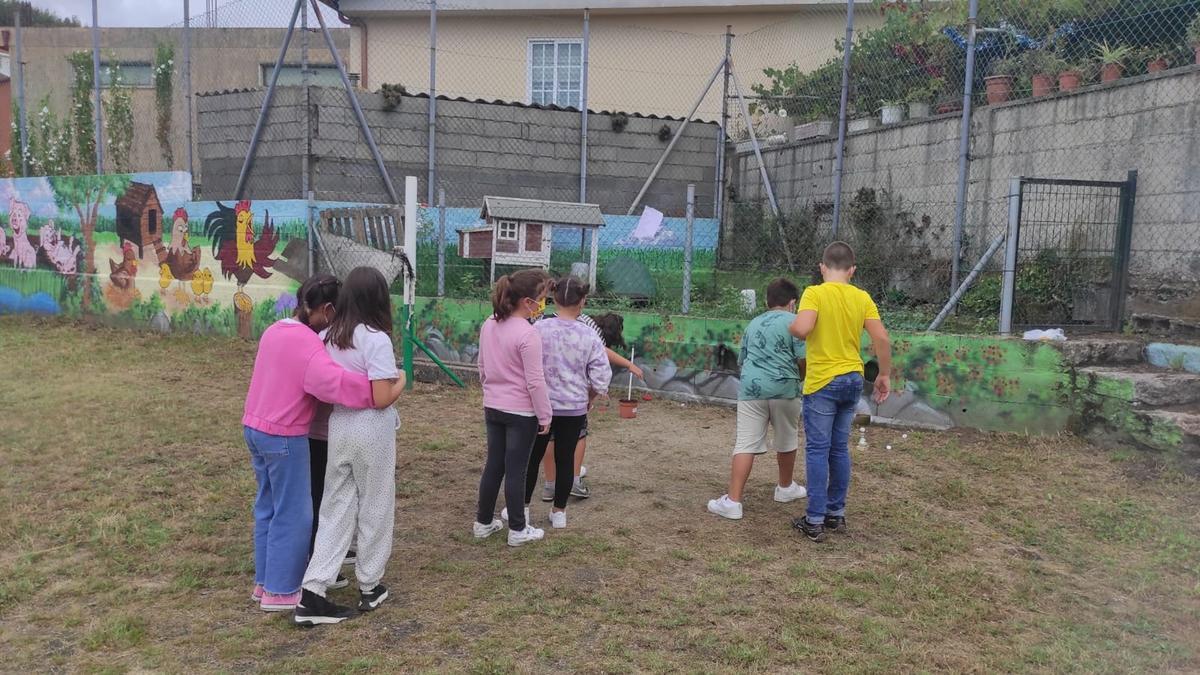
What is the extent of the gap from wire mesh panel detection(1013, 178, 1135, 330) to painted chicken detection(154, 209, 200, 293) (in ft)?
30.9

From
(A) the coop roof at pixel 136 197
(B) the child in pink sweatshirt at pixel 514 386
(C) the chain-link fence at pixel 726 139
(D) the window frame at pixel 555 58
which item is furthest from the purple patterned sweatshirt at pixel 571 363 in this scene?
(D) the window frame at pixel 555 58

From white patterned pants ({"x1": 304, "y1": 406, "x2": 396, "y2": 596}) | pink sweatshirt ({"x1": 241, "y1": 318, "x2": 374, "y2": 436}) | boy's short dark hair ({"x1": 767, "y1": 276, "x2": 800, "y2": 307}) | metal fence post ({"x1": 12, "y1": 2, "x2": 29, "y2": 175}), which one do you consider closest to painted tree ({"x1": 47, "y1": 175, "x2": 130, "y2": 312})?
metal fence post ({"x1": 12, "y1": 2, "x2": 29, "y2": 175})

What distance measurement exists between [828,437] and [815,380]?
1.02ft

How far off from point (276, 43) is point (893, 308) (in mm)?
10083

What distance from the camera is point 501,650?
3.25 meters

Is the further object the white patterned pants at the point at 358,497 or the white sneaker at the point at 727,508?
the white sneaker at the point at 727,508

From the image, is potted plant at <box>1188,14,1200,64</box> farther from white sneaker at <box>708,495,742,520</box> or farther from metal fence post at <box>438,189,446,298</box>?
metal fence post at <box>438,189,446,298</box>

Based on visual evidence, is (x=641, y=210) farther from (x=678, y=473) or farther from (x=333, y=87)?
(x=678, y=473)

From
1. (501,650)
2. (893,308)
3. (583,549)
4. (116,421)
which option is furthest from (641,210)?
(501,650)

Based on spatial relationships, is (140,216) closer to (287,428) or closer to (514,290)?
(514,290)

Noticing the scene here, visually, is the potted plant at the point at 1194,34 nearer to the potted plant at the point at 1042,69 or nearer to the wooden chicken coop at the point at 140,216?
the potted plant at the point at 1042,69

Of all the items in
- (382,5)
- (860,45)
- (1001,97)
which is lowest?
(1001,97)

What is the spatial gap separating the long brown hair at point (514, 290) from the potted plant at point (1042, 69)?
623 cm

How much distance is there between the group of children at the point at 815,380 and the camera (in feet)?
14.7
